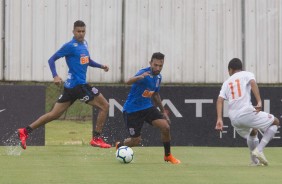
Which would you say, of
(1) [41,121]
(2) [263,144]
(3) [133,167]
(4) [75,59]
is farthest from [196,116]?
(3) [133,167]

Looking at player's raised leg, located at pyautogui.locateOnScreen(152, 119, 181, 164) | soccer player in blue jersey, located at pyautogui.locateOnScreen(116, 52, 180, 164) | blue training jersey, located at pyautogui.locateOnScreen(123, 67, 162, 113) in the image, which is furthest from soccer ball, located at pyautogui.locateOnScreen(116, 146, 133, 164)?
blue training jersey, located at pyautogui.locateOnScreen(123, 67, 162, 113)

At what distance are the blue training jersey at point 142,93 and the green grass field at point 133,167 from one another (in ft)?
2.73

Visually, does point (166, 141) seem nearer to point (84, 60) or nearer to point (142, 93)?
point (142, 93)

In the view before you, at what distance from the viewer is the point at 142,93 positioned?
14.5m

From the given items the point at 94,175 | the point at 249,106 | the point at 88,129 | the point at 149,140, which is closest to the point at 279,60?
the point at 149,140

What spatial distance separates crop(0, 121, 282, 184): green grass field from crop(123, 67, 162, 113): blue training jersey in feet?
2.73

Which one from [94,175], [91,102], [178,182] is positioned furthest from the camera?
[91,102]

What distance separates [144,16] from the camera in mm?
18750

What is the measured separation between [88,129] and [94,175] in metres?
9.40

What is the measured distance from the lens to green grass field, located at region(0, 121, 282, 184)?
10781mm

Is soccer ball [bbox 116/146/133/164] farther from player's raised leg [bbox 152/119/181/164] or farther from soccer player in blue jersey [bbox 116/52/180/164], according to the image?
soccer player in blue jersey [bbox 116/52/180/164]

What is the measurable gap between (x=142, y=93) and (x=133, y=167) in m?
2.05

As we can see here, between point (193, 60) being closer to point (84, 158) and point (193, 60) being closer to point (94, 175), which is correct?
point (84, 158)

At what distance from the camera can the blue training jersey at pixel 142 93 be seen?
14375mm
